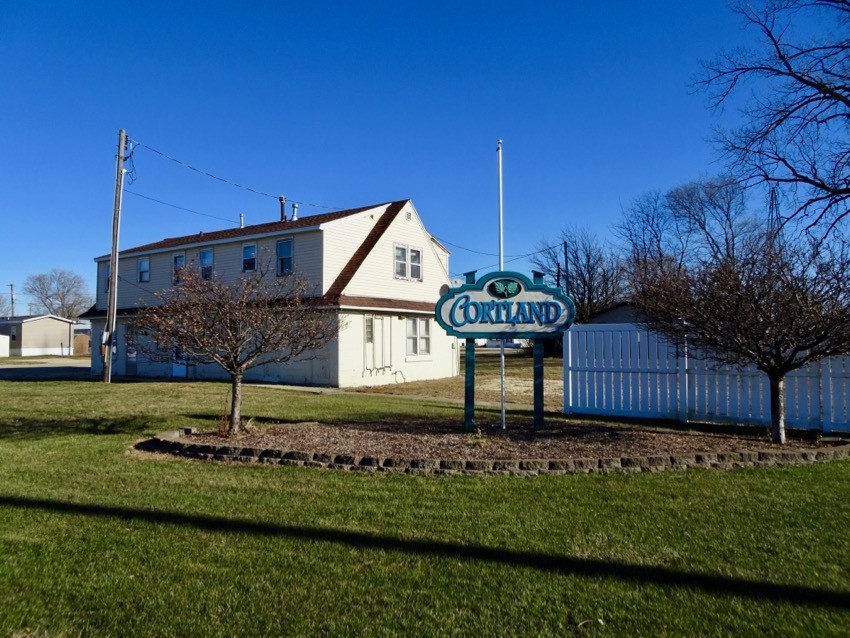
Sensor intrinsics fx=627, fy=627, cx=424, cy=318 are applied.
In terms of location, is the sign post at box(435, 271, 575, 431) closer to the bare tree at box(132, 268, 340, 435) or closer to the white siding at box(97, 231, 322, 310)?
the bare tree at box(132, 268, 340, 435)

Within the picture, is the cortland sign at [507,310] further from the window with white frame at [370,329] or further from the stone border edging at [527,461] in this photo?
the window with white frame at [370,329]

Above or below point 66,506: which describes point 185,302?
above

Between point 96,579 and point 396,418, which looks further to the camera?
point 396,418

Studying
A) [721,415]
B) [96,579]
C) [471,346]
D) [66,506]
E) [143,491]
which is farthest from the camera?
[721,415]

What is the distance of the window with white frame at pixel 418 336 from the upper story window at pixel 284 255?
498 cm

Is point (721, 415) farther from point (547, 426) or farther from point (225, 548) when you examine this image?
point (225, 548)

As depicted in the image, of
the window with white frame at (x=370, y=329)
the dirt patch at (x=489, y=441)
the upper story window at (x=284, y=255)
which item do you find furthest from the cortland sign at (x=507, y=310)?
the upper story window at (x=284, y=255)

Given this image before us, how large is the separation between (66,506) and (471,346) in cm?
585

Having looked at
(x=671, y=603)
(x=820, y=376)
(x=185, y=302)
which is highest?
(x=185, y=302)

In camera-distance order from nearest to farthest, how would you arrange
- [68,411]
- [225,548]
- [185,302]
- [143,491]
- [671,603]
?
[671,603], [225,548], [143,491], [185,302], [68,411]

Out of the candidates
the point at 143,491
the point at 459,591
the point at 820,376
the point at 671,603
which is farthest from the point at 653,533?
the point at 820,376

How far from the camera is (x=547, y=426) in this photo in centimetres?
1034

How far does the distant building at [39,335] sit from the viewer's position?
58.9m

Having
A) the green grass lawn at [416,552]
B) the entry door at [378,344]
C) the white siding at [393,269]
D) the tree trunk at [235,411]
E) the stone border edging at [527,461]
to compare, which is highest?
the white siding at [393,269]
